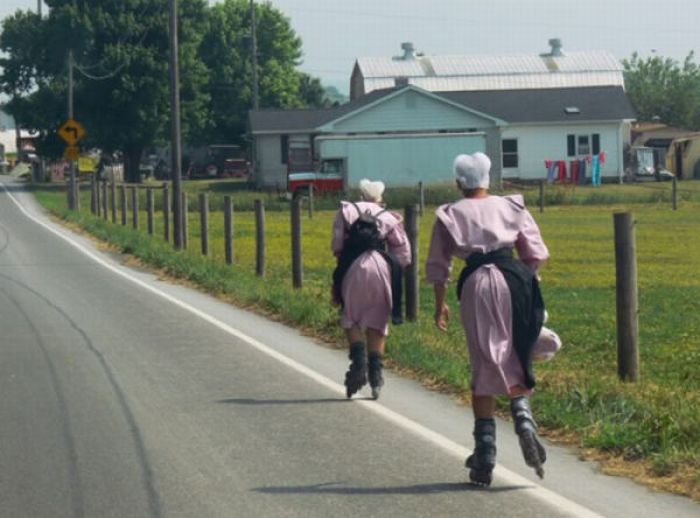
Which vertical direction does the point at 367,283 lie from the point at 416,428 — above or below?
above

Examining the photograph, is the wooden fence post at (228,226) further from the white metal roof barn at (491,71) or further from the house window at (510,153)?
the white metal roof barn at (491,71)

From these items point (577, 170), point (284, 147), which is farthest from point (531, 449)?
point (284, 147)

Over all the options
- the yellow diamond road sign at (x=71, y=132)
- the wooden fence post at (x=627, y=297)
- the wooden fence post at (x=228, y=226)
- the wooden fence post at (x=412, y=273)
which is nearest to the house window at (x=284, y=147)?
the yellow diamond road sign at (x=71, y=132)

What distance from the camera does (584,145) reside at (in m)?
73.8

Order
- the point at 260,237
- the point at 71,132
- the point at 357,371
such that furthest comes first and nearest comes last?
the point at 71,132 < the point at 260,237 < the point at 357,371

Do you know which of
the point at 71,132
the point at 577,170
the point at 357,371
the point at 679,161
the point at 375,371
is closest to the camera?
Answer: the point at 357,371

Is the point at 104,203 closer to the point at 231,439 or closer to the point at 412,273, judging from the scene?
the point at 412,273

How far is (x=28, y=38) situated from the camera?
278 feet

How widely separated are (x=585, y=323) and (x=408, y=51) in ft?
276

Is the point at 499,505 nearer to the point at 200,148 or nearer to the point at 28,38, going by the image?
the point at 28,38

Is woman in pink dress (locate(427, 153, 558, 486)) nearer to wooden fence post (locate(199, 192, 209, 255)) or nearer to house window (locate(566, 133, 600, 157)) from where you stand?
wooden fence post (locate(199, 192, 209, 255))

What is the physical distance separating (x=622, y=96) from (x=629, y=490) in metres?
68.6

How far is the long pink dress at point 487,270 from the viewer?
8.40m

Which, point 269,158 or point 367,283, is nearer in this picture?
point 367,283
